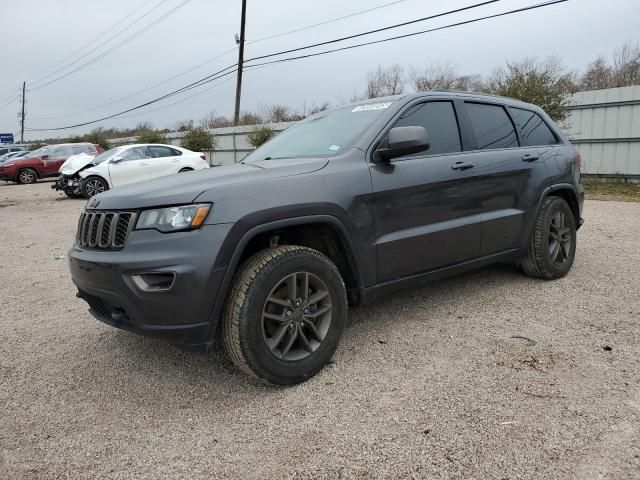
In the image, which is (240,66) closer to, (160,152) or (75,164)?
(75,164)

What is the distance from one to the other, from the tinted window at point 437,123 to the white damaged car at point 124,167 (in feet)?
36.3

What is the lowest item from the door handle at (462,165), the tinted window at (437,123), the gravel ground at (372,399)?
the gravel ground at (372,399)

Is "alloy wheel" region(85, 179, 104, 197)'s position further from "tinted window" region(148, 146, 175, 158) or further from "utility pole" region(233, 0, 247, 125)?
"utility pole" region(233, 0, 247, 125)

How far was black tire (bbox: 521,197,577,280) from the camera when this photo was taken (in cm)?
452

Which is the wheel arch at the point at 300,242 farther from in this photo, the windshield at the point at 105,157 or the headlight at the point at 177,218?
the windshield at the point at 105,157

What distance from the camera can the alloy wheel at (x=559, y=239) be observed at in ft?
15.4

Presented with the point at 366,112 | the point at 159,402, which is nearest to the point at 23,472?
the point at 159,402

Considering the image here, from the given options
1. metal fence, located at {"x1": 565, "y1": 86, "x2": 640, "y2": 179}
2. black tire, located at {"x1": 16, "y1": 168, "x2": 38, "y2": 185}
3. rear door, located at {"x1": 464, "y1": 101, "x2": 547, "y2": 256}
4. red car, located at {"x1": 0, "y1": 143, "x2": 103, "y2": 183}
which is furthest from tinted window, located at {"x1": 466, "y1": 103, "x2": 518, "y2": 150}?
black tire, located at {"x1": 16, "y1": 168, "x2": 38, "y2": 185}

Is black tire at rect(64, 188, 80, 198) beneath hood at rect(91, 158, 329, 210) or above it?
beneath

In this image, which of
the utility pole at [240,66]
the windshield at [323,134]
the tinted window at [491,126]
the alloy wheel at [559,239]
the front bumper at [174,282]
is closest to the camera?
the front bumper at [174,282]

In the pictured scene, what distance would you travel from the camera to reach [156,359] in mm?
3377

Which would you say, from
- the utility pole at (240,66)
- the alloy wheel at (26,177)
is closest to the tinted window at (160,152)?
the alloy wheel at (26,177)

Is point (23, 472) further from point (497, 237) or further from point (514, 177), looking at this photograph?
point (514, 177)

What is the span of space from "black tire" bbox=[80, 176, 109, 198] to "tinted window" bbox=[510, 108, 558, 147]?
11885mm
